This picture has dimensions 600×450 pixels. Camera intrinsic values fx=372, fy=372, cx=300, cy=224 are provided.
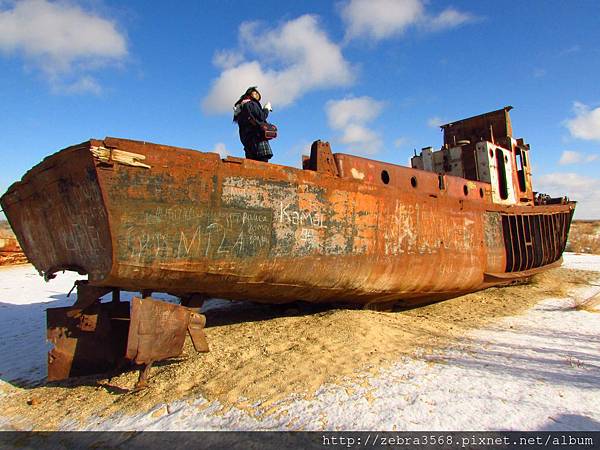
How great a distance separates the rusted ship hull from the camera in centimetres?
308

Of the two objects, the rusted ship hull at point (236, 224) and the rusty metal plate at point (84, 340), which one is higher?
the rusted ship hull at point (236, 224)

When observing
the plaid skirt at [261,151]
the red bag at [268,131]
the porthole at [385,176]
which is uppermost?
the red bag at [268,131]

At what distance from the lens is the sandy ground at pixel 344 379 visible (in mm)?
2646

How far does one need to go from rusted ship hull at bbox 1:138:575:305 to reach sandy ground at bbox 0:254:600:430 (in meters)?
0.59

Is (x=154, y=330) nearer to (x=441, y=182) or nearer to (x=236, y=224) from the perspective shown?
(x=236, y=224)

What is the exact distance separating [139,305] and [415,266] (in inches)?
138

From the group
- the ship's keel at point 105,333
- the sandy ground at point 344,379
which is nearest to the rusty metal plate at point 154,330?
the ship's keel at point 105,333

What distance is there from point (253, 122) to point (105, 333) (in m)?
2.73

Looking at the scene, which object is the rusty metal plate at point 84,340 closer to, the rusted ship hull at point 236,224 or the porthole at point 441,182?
the rusted ship hull at point 236,224

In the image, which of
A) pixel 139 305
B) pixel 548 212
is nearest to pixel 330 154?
pixel 139 305

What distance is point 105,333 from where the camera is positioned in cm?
381

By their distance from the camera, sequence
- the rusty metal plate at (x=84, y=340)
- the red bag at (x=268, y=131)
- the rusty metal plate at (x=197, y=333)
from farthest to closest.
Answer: the red bag at (x=268, y=131) < the rusty metal plate at (x=84, y=340) < the rusty metal plate at (x=197, y=333)

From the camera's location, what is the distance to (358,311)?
488 cm

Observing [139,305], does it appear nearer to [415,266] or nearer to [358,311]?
[358,311]
